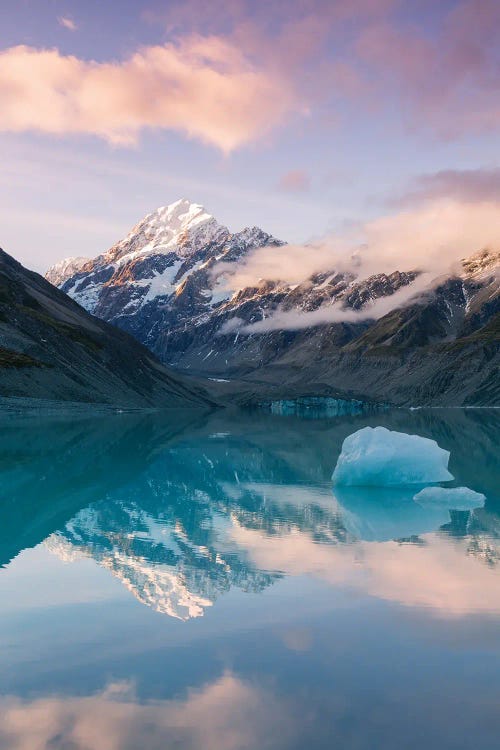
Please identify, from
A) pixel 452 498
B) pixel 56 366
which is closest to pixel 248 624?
pixel 452 498

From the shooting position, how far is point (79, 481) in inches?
1893

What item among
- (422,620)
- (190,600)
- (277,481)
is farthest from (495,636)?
(277,481)

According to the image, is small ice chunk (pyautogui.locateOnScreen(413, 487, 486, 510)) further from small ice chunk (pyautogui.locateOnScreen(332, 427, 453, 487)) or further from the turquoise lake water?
small ice chunk (pyautogui.locateOnScreen(332, 427, 453, 487))

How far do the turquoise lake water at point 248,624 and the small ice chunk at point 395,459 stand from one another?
3.71m

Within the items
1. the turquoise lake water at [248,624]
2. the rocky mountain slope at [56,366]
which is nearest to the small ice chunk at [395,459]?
the turquoise lake water at [248,624]

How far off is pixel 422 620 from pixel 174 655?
6.51 meters

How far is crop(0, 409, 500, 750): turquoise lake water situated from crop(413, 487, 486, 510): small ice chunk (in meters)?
0.75

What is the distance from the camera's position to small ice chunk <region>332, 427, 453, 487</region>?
43.7 meters

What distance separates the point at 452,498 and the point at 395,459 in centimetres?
658

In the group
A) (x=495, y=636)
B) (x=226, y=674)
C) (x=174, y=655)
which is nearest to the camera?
(x=226, y=674)

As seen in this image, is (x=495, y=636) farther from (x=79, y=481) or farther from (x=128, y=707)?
(x=79, y=481)

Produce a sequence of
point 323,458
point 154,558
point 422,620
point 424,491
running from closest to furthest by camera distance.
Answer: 1. point 422,620
2. point 154,558
3. point 424,491
4. point 323,458

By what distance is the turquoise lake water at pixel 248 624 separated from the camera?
496 inches

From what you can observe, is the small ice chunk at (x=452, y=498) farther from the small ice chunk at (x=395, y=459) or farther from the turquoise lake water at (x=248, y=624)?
the small ice chunk at (x=395, y=459)
